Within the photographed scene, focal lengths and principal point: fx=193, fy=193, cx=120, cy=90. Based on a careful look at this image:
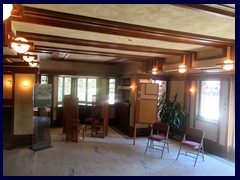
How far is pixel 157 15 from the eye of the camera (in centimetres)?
207

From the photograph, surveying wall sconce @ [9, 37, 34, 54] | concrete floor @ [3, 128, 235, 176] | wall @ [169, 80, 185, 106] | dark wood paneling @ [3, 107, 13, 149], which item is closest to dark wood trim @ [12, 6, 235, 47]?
wall sconce @ [9, 37, 34, 54]

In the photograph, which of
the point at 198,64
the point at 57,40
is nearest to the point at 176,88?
the point at 198,64

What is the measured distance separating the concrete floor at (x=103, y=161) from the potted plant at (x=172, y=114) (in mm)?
541

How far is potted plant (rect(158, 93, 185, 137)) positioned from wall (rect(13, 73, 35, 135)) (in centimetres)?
374

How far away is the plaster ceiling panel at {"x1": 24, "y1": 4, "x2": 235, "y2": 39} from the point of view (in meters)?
1.88

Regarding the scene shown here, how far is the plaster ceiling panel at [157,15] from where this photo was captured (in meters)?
1.88

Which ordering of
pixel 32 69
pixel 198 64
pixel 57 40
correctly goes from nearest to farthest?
pixel 57 40 < pixel 198 64 < pixel 32 69

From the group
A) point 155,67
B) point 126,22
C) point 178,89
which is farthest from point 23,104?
point 178,89

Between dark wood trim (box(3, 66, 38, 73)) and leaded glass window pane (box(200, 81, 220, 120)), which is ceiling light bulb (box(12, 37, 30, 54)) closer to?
dark wood trim (box(3, 66, 38, 73))

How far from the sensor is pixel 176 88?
639 cm

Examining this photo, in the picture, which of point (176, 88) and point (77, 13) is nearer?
point (77, 13)

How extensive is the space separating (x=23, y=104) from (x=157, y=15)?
4.20 m
